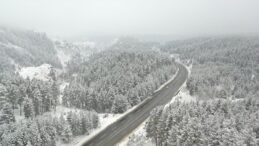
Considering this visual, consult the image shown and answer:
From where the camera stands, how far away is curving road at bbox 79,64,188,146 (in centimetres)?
6950

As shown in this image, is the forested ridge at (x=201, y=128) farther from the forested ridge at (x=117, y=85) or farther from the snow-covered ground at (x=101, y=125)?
the forested ridge at (x=117, y=85)

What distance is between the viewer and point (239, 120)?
5406 cm

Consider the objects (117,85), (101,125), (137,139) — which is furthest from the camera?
(117,85)

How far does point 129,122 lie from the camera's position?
83.7 metres

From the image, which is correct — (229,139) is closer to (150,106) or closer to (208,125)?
(208,125)

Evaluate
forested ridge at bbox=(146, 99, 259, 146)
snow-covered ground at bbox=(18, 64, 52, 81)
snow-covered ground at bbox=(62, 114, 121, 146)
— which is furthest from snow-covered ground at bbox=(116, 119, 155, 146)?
snow-covered ground at bbox=(18, 64, 52, 81)

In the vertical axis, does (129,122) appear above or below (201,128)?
below

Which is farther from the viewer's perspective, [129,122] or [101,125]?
[129,122]

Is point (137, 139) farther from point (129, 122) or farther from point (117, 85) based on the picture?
point (117, 85)

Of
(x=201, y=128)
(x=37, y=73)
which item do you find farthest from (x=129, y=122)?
(x=37, y=73)

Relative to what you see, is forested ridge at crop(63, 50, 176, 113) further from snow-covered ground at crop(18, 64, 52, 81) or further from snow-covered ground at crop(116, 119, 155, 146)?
snow-covered ground at crop(18, 64, 52, 81)

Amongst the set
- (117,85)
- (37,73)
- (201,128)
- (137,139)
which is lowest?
(137,139)

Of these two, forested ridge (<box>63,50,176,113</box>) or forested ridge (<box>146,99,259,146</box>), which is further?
forested ridge (<box>63,50,176,113</box>)

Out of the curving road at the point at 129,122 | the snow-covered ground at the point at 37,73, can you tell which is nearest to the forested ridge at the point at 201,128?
the curving road at the point at 129,122
